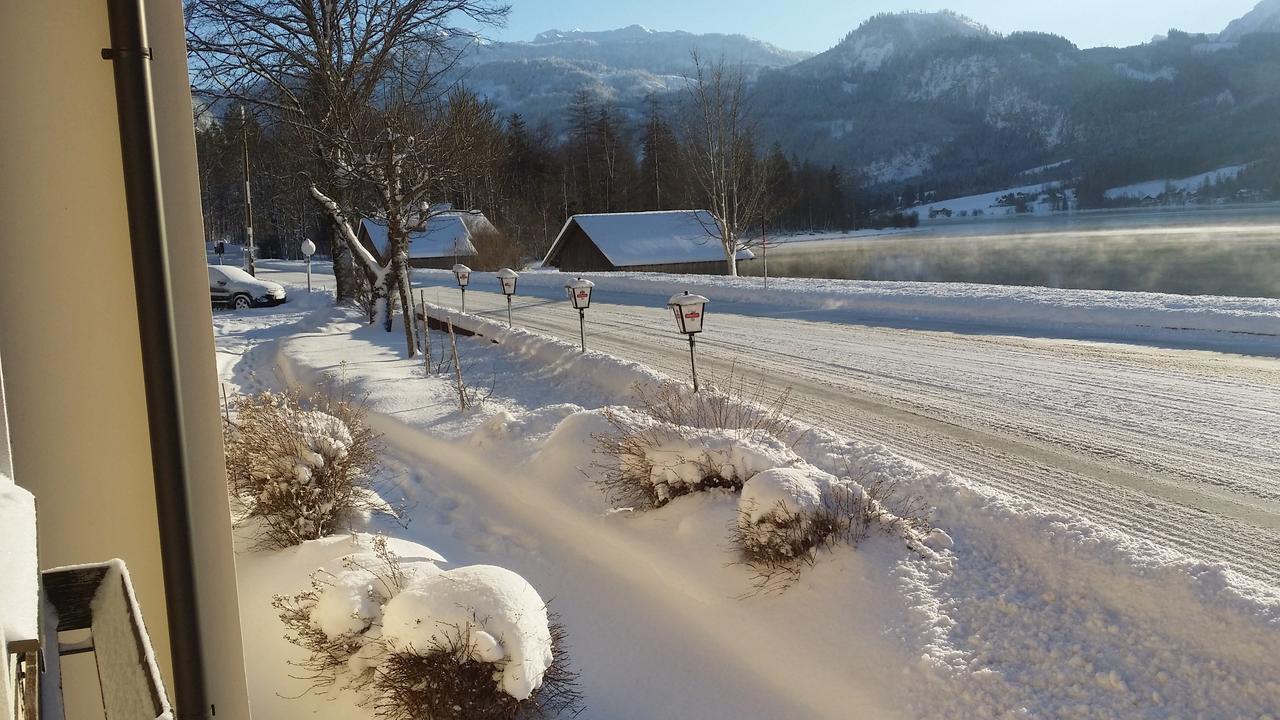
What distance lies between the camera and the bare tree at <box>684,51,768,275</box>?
36969 mm

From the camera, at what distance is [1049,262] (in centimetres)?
4138

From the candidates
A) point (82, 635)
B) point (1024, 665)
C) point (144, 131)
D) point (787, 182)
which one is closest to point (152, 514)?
point (82, 635)

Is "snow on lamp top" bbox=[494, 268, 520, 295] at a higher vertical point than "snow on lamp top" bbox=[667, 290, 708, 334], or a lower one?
higher

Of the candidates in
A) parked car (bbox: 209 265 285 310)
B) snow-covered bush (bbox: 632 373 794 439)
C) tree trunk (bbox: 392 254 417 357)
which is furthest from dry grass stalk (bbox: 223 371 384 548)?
parked car (bbox: 209 265 285 310)

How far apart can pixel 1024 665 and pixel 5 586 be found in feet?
14.0

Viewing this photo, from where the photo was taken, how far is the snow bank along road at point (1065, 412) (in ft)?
19.4

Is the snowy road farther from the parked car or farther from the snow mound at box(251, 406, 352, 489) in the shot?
the parked car

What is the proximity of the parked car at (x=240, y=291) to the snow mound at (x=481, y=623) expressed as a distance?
24770 millimetres

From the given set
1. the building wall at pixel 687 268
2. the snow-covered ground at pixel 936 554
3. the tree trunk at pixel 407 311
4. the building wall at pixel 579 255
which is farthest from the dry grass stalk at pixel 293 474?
the building wall at pixel 687 268

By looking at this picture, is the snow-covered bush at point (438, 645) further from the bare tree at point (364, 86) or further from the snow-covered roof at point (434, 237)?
the snow-covered roof at point (434, 237)

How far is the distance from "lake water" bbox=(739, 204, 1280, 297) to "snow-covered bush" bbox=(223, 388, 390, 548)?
27.4 m

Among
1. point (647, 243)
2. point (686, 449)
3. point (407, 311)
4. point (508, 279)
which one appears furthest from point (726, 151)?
point (686, 449)

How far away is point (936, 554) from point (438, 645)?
3.00 m

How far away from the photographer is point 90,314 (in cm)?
314
